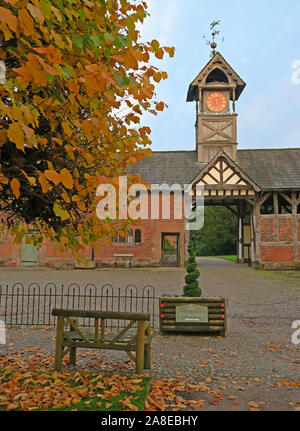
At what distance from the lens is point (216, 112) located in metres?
25.1

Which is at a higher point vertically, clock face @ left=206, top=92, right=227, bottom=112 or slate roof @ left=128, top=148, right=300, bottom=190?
clock face @ left=206, top=92, right=227, bottom=112

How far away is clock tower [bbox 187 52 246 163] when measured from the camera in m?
24.8

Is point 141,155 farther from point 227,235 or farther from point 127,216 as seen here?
point 227,235

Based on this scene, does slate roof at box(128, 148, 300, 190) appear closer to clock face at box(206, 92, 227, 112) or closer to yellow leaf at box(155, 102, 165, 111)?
clock face at box(206, 92, 227, 112)

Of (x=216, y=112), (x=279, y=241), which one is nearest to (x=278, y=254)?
(x=279, y=241)

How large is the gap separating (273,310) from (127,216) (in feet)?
24.7

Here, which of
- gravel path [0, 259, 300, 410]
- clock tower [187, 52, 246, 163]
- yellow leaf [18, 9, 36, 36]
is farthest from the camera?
clock tower [187, 52, 246, 163]

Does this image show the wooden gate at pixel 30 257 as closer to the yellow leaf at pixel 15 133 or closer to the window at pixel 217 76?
the window at pixel 217 76

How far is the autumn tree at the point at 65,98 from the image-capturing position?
6.38 ft

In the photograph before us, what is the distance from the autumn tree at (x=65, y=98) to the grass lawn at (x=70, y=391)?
194 centimetres

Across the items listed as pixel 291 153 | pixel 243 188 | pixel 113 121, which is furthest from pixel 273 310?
pixel 291 153

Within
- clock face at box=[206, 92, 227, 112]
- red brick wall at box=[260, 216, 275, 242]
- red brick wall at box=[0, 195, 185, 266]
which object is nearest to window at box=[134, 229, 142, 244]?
red brick wall at box=[0, 195, 185, 266]

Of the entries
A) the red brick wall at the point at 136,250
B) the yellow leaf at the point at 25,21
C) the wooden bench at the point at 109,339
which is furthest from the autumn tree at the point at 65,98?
the red brick wall at the point at 136,250

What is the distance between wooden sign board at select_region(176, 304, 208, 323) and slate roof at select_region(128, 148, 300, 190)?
1638 cm
